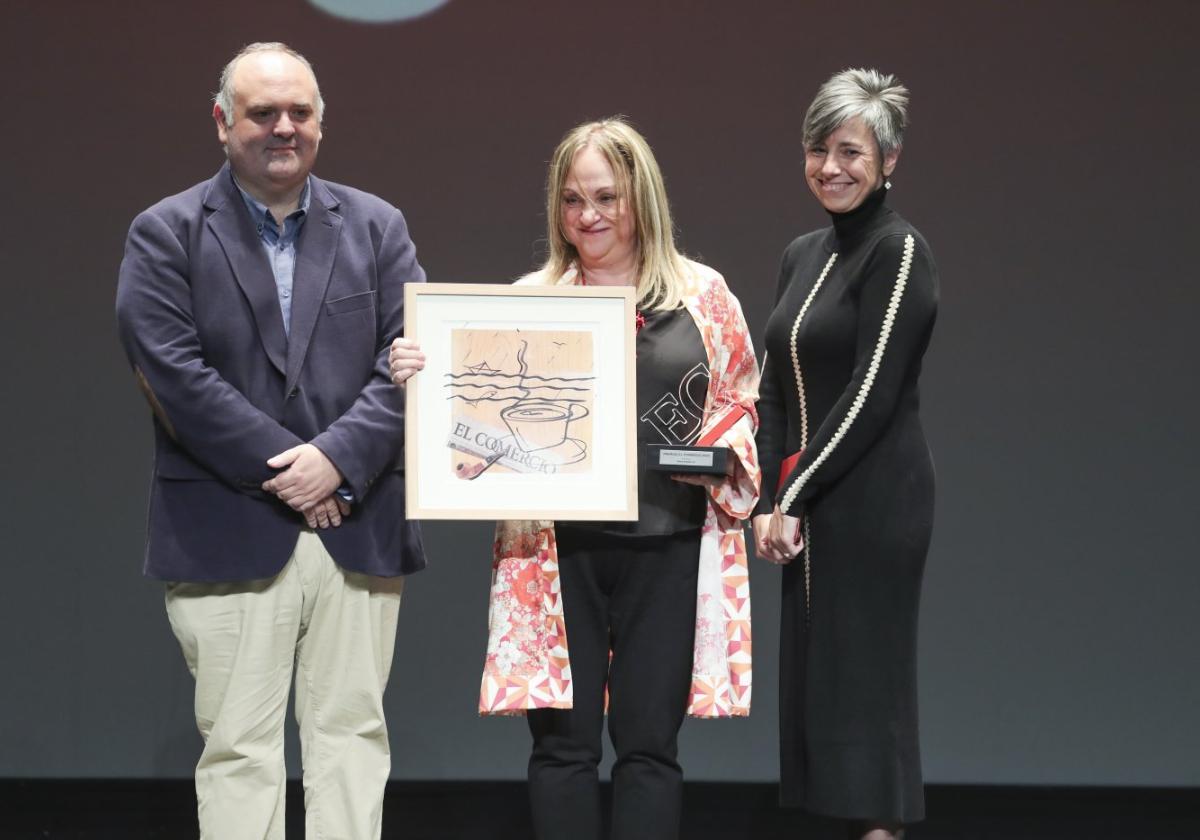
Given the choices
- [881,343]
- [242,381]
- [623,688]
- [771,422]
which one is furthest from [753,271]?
[242,381]

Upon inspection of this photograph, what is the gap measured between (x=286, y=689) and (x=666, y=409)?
0.85 m

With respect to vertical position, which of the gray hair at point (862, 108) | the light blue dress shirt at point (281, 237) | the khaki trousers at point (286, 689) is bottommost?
the khaki trousers at point (286, 689)

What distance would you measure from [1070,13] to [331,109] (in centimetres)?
214

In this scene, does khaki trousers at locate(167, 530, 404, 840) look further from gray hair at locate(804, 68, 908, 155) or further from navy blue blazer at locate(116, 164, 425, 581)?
gray hair at locate(804, 68, 908, 155)

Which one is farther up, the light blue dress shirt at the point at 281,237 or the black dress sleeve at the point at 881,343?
the light blue dress shirt at the point at 281,237

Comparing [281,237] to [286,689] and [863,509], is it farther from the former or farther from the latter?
[863,509]

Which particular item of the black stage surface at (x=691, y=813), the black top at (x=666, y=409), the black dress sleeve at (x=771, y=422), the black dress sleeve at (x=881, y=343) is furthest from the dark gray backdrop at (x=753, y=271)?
the black dress sleeve at (x=881, y=343)

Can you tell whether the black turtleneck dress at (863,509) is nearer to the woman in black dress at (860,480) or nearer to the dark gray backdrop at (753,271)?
the woman in black dress at (860,480)

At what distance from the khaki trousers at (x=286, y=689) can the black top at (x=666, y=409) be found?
0.45m

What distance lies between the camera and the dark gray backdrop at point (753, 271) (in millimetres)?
4039

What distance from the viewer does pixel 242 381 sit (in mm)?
2447

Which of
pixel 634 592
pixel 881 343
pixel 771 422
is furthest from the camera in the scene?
pixel 771 422

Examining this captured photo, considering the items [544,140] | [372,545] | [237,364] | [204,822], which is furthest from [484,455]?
[544,140]

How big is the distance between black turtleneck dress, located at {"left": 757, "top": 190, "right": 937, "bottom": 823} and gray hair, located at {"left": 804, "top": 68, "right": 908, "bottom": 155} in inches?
4.4
